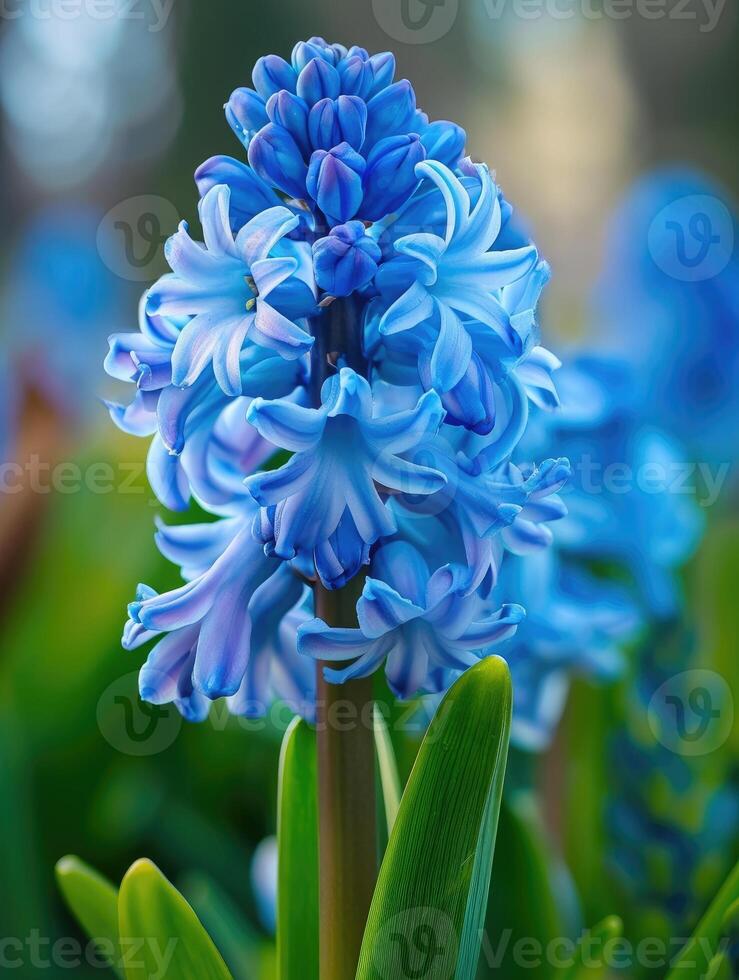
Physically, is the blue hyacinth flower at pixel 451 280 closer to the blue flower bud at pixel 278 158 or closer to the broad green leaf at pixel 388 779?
the blue flower bud at pixel 278 158

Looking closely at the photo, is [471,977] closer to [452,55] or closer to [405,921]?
[405,921]

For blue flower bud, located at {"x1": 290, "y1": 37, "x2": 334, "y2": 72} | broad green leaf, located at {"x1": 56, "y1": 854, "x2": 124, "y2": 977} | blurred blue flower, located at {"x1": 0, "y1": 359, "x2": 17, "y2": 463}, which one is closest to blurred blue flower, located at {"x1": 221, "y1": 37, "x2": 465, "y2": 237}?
blue flower bud, located at {"x1": 290, "y1": 37, "x2": 334, "y2": 72}

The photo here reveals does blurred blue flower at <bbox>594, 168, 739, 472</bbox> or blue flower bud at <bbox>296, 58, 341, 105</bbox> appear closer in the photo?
blue flower bud at <bbox>296, 58, 341, 105</bbox>

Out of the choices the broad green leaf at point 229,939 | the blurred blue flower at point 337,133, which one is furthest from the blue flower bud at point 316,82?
the broad green leaf at point 229,939

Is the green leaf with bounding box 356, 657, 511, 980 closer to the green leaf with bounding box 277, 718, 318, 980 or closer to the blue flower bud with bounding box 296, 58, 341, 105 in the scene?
the green leaf with bounding box 277, 718, 318, 980

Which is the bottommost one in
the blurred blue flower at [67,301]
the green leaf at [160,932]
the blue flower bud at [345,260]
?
the green leaf at [160,932]

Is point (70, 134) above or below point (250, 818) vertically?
above

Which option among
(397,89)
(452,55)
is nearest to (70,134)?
(452,55)
